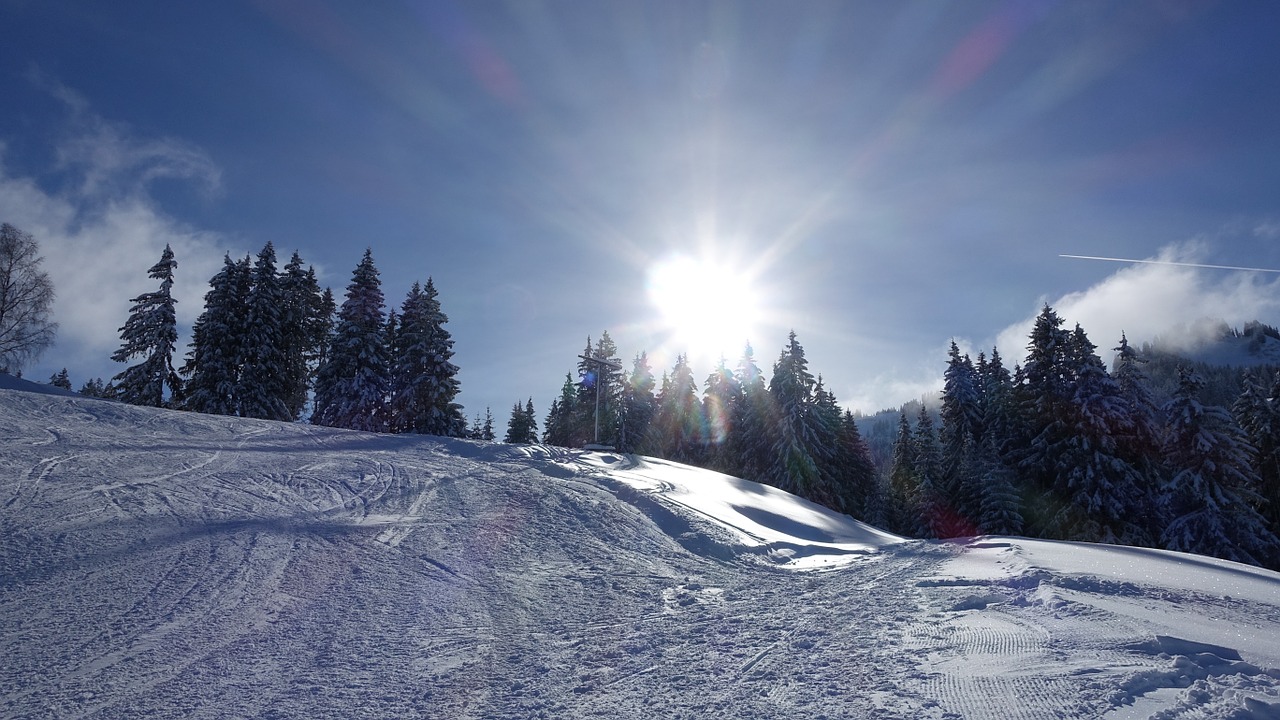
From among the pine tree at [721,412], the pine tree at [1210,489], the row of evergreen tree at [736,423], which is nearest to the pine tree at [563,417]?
the row of evergreen tree at [736,423]

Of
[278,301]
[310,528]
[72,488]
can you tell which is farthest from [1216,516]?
[278,301]

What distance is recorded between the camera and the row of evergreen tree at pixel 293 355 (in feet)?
102

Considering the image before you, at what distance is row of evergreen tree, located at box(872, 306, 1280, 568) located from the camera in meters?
23.2

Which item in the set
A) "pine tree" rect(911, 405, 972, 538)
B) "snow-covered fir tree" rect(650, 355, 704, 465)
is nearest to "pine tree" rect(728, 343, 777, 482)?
"snow-covered fir tree" rect(650, 355, 704, 465)

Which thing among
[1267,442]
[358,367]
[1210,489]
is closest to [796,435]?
[1210,489]

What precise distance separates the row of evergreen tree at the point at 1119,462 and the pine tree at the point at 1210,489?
43 millimetres

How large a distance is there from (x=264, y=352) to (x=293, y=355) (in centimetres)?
397

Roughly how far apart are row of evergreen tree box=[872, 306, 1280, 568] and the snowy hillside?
64.9ft

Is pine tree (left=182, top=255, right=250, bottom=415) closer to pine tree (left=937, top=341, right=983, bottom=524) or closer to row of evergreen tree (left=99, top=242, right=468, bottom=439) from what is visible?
row of evergreen tree (left=99, top=242, right=468, bottom=439)

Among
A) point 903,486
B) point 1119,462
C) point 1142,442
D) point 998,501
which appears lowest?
point 998,501

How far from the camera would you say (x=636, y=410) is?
1989 inches

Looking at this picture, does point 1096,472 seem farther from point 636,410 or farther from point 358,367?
point 358,367

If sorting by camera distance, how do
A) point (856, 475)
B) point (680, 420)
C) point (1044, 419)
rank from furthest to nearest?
point (680, 420) < point (856, 475) < point (1044, 419)

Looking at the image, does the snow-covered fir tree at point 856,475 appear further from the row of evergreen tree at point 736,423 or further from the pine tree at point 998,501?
the pine tree at point 998,501
